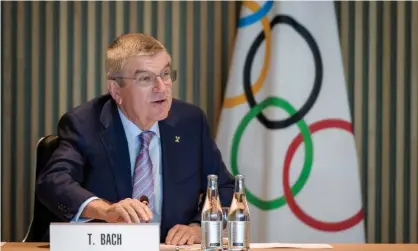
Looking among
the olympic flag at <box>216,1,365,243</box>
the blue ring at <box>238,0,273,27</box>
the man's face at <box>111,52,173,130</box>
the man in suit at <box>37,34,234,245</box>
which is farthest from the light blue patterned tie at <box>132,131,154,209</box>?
the blue ring at <box>238,0,273,27</box>

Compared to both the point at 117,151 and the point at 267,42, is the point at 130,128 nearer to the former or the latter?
the point at 117,151

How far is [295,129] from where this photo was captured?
4.09m

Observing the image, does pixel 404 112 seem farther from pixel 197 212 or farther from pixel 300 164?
pixel 197 212

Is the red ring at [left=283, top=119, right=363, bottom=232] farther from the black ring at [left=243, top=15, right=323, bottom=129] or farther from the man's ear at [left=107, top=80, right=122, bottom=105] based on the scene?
the man's ear at [left=107, top=80, right=122, bottom=105]

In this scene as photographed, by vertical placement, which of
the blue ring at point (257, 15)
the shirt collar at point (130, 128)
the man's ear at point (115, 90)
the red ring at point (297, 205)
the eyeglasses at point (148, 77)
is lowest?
the red ring at point (297, 205)

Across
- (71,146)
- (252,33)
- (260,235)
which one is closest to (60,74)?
(252,33)

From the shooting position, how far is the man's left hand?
2.40 m

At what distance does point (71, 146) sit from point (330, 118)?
1.85m

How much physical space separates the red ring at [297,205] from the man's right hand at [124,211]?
191 centimetres

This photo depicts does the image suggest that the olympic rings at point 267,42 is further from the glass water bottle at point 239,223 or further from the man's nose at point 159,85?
the glass water bottle at point 239,223

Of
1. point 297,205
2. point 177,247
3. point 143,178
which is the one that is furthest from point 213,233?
point 297,205

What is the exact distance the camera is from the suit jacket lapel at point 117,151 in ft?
8.60

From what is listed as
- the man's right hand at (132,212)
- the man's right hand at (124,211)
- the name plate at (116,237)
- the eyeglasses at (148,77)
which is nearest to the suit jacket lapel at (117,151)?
the eyeglasses at (148,77)

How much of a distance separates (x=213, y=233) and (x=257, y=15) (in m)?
2.17
